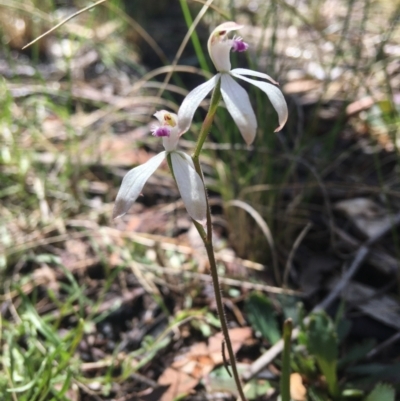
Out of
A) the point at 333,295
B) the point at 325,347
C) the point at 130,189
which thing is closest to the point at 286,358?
the point at 325,347

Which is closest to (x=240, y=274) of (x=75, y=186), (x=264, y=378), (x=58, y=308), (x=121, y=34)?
(x=264, y=378)

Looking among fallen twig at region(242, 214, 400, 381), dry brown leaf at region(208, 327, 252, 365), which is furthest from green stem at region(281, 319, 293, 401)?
dry brown leaf at region(208, 327, 252, 365)

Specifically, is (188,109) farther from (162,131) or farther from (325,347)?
(325,347)

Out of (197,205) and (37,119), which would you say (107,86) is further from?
(197,205)

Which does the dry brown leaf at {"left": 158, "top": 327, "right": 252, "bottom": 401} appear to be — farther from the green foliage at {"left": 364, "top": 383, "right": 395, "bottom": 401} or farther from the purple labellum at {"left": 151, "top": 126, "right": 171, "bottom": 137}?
the purple labellum at {"left": 151, "top": 126, "right": 171, "bottom": 137}

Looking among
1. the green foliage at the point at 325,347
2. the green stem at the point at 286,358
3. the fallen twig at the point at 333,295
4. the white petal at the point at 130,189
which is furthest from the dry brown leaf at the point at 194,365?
the white petal at the point at 130,189

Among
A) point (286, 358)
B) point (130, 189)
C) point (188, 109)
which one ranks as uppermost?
point (188, 109)
